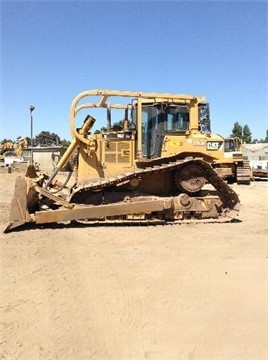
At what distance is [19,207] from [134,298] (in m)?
4.98

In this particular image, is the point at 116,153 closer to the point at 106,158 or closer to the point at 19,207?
the point at 106,158

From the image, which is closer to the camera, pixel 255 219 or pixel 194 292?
pixel 194 292

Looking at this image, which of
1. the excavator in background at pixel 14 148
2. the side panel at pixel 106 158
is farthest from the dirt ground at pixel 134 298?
the excavator in background at pixel 14 148

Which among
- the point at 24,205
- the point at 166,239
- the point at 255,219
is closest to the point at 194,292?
the point at 166,239

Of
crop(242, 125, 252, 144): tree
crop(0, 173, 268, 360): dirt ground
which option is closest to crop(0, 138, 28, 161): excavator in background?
crop(0, 173, 268, 360): dirt ground

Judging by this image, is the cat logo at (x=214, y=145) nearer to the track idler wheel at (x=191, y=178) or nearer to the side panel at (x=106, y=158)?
the track idler wheel at (x=191, y=178)

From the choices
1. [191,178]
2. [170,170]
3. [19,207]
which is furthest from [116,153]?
[19,207]

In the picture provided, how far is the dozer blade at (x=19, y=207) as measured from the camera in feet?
29.9

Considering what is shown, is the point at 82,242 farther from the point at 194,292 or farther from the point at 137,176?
the point at 194,292

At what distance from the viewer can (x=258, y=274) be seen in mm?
5633

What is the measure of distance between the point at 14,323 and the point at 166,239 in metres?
4.23

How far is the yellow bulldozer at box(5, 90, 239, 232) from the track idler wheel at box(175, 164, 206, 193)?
0.02 m

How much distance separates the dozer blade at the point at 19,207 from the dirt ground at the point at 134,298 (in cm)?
87

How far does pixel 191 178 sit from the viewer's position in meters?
10.1
